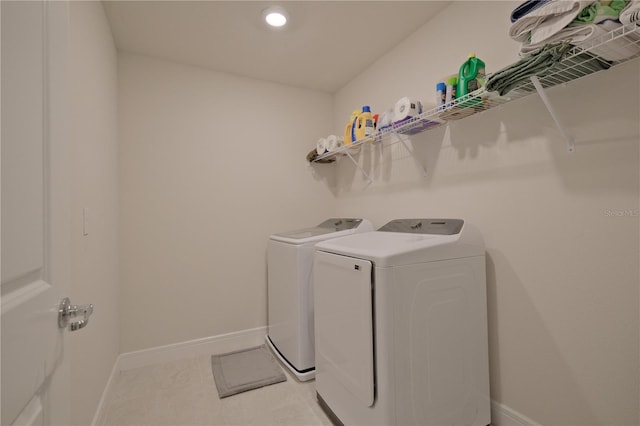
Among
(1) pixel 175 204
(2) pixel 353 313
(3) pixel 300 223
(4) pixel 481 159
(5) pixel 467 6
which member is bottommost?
(2) pixel 353 313

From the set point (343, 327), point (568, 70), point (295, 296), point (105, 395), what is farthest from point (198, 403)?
point (568, 70)

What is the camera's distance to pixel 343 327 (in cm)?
144

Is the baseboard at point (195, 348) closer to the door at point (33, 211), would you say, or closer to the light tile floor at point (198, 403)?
the light tile floor at point (198, 403)

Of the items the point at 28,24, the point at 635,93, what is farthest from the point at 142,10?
the point at 635,93

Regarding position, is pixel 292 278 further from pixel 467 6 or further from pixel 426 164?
pixel 467 6

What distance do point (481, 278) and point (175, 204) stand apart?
7.38 feet

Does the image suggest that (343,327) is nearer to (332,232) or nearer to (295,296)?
(295,296)

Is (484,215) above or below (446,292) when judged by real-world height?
above

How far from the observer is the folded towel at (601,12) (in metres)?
0.92

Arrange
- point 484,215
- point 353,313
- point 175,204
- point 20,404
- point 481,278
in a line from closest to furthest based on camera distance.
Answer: point 20,404, point 353,313, point 481,278, point 484,215, point 175,204

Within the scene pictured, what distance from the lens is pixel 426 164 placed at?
1.95m

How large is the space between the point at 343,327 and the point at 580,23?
4.87 feet

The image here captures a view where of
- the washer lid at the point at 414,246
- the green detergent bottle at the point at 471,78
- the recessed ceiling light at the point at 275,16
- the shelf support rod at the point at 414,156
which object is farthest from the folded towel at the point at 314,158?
the green detergent bottle at the point at 471,78

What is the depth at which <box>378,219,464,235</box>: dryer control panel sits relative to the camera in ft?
4.98
